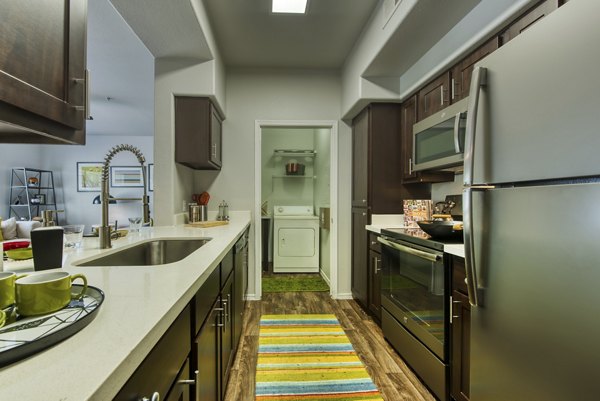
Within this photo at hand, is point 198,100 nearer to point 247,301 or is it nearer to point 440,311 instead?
point 247,301

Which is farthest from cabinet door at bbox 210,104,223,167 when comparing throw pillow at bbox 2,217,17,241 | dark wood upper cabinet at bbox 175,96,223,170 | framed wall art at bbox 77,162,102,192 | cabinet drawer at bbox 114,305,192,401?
framed wall art at bbox 77,162,102,192

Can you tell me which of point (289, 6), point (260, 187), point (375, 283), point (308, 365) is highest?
point (289, 6)

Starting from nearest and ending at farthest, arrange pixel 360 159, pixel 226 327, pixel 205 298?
pixel 205 298 < pixel 226 327 < pixel 360 159

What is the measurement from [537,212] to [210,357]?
4.08 feet

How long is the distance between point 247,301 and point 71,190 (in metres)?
6.12

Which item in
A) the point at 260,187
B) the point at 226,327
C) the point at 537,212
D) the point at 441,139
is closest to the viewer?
the point at 537,212

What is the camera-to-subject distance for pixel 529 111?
2.93 ft

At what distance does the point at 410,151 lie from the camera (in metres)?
2.59

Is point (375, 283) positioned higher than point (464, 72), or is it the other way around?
point (464, 72)

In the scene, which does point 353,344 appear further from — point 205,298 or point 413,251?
point 205,298

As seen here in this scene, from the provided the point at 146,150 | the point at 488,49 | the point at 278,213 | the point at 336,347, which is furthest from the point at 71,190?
the point at 488,49

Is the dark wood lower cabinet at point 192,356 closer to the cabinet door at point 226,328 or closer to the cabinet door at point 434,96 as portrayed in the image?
the cabinet door at point 226,328

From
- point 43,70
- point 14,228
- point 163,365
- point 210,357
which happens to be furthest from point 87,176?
point 163,365

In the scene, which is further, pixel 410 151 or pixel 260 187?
pixel 260 187
